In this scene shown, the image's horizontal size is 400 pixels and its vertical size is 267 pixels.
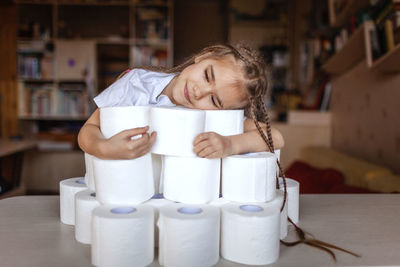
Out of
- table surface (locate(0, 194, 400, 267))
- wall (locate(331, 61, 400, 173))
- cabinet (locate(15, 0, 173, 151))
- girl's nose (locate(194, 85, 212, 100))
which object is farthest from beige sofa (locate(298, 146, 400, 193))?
cabinet (locate(15, 0, 173, 151))

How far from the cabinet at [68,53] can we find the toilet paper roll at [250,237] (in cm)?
400

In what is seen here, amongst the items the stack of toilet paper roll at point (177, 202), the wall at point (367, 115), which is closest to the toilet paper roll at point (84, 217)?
the stack of toilet paper roll at point (177, 202)

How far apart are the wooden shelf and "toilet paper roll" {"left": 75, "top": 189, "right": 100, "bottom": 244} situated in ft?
4.83

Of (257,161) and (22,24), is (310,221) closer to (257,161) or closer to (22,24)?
(257,161)

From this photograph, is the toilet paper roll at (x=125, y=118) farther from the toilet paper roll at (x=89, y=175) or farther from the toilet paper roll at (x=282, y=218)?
the toilet paper roll at (x=282, y=218)

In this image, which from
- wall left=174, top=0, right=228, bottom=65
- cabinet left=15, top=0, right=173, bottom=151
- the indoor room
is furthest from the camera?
wall left=174, top=0, right=228, bottom=65

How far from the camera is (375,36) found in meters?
2.03

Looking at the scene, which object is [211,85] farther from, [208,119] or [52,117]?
[52,117]

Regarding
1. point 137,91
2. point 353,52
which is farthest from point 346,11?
point 137,91

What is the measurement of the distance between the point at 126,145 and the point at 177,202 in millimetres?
176

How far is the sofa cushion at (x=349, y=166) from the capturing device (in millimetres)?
1821

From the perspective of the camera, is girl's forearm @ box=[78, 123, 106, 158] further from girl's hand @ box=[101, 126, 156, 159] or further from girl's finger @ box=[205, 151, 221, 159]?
girl's finger @ box=[205, 151, 221, 159]

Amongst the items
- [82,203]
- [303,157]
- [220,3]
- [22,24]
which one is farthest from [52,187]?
[82,203]

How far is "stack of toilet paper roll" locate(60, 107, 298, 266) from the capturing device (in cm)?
68
